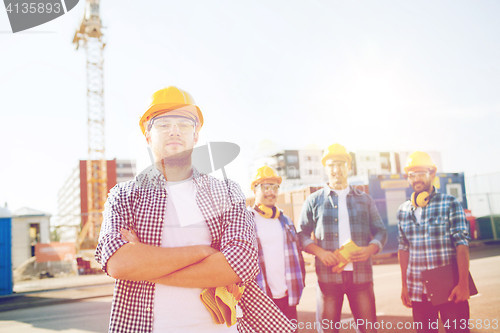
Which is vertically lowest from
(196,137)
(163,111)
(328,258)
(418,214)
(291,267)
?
(291,267)

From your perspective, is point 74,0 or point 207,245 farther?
point 74,0

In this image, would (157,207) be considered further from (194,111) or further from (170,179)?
(194,111)

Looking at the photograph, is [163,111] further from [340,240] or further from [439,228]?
[439,228]

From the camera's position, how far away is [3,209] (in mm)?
9180

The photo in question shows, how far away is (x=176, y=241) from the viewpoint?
159cm

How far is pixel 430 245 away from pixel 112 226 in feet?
9.00

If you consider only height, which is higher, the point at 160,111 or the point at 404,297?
the point at 160,111

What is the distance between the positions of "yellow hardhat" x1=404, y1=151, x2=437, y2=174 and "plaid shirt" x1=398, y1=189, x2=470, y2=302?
0.29 m

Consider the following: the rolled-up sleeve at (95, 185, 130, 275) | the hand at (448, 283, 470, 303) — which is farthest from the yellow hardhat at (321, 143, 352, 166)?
the rolled-up sleeve at (95, 185, 130, 275)

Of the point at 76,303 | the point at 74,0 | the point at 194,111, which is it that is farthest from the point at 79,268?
the point at 194,111

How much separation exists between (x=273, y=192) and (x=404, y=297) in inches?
64.7

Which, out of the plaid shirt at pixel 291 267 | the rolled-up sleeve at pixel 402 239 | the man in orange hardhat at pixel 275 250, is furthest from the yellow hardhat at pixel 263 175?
the rolled-up sleeve at pixel 402 239

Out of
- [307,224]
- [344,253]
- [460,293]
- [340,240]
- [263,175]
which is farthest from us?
[263,175]

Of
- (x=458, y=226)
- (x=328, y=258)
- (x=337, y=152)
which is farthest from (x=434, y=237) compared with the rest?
(x=337, y=152)
